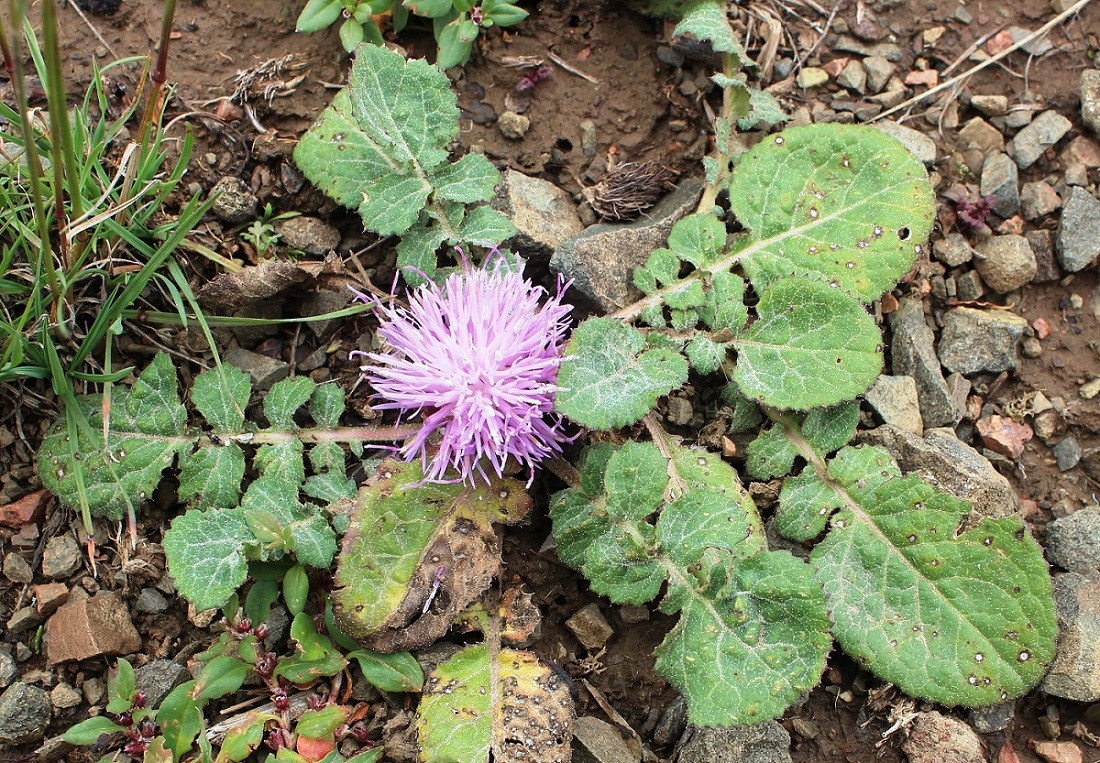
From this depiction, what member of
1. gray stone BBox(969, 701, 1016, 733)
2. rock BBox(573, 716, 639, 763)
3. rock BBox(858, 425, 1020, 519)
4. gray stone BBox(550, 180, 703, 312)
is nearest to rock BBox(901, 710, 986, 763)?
gray stone BBox(969, 701, 1016, 733)

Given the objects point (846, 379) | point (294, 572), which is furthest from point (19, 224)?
point (846, 379)

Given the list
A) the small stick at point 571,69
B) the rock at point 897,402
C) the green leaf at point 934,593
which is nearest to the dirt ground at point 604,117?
the small stick at point 571,69

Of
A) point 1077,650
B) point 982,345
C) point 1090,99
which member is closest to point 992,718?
point 1077,650

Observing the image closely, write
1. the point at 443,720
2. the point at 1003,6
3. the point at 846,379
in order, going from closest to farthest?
the point at 443,720, the point at 846,379, the point at 1003,6

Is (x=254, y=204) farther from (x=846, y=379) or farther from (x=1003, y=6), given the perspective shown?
→ (x=1003, y=6)

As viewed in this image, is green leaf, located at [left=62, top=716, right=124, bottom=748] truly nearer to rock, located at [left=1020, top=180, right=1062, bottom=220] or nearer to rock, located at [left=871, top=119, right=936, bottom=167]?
rock, located at [left=871, top=119, right=936, bottom=167]

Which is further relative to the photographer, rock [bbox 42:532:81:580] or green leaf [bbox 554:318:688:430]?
rock [bbox 42:532:81:580]

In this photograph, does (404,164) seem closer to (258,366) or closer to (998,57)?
(258,366)
